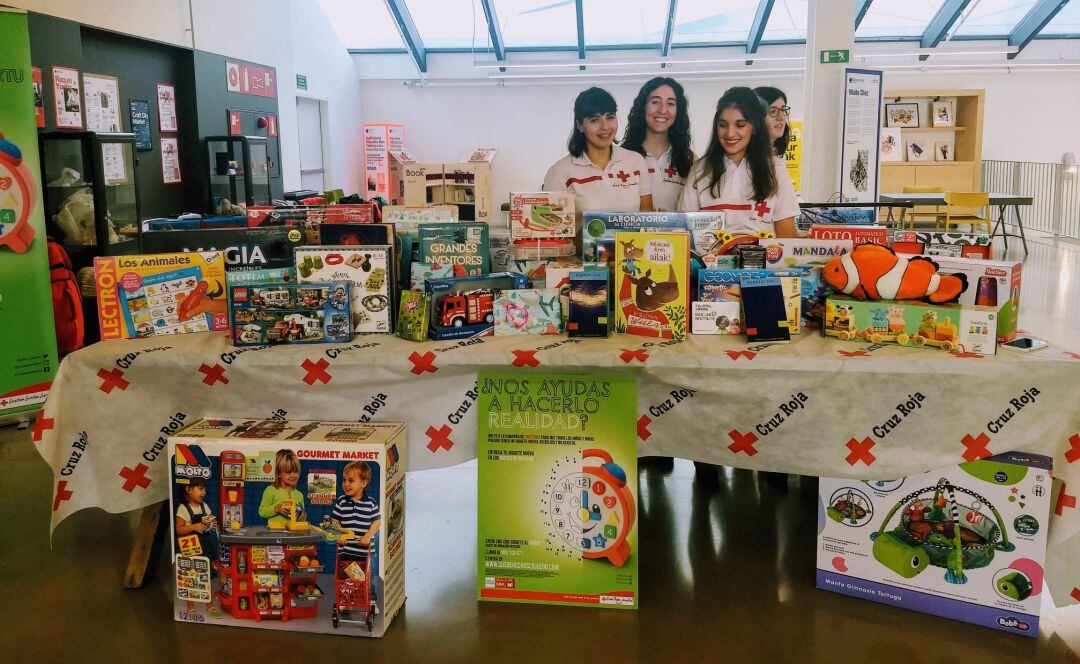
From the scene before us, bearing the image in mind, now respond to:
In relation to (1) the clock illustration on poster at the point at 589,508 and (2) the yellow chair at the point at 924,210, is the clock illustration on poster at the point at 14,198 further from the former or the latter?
(2) the yellow chair at the point at 924,210

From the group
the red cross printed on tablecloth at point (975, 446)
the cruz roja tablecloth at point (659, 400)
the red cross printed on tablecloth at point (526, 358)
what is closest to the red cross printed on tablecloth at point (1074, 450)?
the cruz roja tablecloth at point (659, 400)

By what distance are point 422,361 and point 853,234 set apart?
5.51 feet

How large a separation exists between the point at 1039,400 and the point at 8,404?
4.97 m

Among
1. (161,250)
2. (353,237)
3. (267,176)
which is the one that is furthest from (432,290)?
(267,176)

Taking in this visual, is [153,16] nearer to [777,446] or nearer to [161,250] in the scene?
[161,250]

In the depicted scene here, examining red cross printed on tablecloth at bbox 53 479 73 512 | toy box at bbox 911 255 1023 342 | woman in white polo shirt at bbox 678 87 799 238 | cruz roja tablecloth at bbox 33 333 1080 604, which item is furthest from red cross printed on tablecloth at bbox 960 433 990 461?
red cross printed on tablecloth at bbox 53 479 73 512

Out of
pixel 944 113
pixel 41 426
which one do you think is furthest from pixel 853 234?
pixel 944 113

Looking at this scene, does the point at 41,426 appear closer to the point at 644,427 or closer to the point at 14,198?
the point at 644,427

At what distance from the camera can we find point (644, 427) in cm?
300

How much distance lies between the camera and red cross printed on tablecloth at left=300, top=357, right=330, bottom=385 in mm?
2955

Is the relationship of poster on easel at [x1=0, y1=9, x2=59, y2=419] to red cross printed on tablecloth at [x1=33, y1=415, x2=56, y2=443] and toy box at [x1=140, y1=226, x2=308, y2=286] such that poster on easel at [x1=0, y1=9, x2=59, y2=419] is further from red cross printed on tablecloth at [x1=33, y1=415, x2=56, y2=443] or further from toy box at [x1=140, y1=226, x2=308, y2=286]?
red cross printed on tablecloth at [x1=33, y1=415, x2=56, y2=443]

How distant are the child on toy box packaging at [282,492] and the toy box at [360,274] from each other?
0.59m

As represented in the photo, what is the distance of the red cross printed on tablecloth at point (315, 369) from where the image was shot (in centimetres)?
296

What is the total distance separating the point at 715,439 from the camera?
9.66 feet
